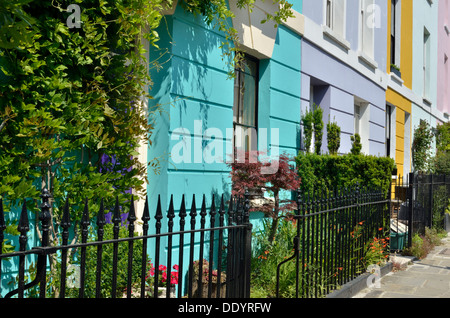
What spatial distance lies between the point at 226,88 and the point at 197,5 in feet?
4.31

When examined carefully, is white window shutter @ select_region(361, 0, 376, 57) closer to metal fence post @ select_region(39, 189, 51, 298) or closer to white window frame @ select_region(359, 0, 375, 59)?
white window frame @ select_region(359, 0, 375, 59)

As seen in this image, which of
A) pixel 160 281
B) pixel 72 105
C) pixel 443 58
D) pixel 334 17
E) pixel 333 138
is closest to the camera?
pixel 72 105

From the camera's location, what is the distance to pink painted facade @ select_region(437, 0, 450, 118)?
820 inches

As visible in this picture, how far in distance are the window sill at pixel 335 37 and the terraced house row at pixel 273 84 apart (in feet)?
0.09

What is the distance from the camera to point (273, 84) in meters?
7.92

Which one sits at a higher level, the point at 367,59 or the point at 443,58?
the point at 443,58

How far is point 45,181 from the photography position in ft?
14.1

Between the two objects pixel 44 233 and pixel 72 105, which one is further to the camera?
pixel 72 105

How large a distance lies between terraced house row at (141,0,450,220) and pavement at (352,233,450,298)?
2.36 meters

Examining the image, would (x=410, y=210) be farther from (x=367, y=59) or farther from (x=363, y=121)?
(x=367, y=59)

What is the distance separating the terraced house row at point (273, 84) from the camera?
5852 millimetres

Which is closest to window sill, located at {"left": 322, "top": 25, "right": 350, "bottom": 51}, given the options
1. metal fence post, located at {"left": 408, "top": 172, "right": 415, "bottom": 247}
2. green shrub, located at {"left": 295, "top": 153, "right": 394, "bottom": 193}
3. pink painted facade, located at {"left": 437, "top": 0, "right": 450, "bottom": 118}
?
green shrub, located at {"left": 295, "top": 153, "right": 394, "bottom": 193}

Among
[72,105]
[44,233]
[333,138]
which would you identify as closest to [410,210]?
[333,138]

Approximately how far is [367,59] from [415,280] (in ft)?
21.3
